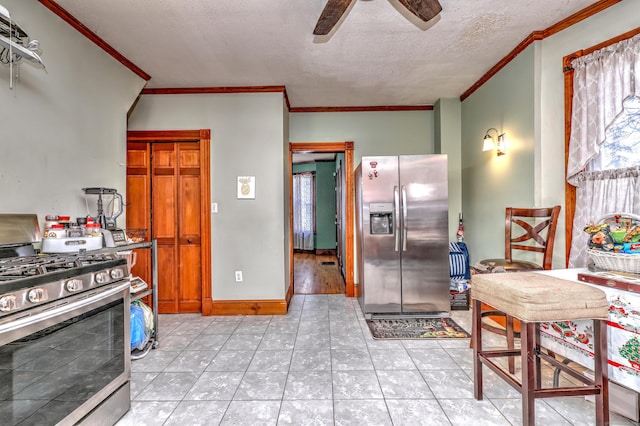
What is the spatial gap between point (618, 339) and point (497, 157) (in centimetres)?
212

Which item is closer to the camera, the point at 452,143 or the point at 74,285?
the point at 74,285

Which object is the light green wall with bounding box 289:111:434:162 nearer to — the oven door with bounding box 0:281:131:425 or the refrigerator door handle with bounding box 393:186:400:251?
the refrigerator door handle with bounding box 393:186:400:251

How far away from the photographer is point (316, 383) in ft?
6.41

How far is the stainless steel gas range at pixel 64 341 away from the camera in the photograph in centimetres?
110

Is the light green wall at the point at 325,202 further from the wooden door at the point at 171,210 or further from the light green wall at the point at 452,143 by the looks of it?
the wooden door at the point at 171,210

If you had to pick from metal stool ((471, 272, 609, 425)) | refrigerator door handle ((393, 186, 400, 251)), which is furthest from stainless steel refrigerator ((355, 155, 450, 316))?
metal stool ((471, 272, 609, 425))

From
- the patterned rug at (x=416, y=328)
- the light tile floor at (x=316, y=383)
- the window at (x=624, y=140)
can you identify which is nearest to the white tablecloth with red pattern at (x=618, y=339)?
the light tile floor at (x=316, y=383)

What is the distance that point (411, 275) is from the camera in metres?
3.14

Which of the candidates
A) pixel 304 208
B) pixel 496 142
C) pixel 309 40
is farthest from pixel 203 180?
pixel 304 208

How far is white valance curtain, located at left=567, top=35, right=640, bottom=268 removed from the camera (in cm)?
192

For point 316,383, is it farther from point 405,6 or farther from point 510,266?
point 405,6

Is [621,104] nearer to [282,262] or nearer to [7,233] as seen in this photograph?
[282,262]

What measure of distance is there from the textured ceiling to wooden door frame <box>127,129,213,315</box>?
0.54 m

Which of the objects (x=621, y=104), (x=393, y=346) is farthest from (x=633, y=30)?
(x=393, y=346)
